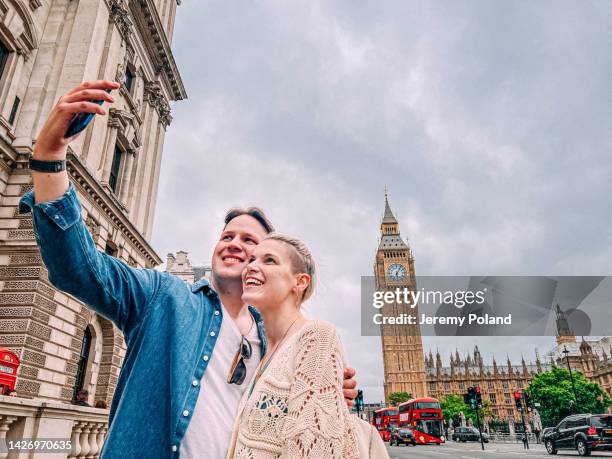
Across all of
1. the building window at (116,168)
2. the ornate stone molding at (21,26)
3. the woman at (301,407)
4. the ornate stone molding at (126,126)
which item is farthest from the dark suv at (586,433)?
the ornate stone molding at (21,26)

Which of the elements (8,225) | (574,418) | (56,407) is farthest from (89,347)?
(574,418)

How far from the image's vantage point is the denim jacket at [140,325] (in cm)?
177

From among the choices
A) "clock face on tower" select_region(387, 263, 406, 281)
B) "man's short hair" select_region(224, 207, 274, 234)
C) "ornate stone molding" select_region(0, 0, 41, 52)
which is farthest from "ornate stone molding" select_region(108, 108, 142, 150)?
"clock face on tower" select_region(387, 263, 406, 281)

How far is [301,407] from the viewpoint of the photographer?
1.52m

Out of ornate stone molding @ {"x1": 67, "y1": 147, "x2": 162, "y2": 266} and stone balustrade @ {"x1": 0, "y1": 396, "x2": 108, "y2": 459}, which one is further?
ornate stone molding @ {"x1": 67, "y1": 147, "x2": 162, "y2": 266}

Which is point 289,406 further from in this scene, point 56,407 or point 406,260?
point 406,260

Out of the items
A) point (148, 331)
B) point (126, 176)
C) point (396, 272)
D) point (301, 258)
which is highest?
point (396, 272)

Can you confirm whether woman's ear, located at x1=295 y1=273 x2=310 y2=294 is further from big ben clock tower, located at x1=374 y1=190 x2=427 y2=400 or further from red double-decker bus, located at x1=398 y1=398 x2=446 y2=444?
big ben clock tower, located at x1=374 y1=190 x2=427 y2=400

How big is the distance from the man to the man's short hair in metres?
0.54

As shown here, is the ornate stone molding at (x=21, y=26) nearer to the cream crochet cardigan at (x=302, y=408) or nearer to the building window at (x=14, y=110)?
the building window at (x=14, y=110)

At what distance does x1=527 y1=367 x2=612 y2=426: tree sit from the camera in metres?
57.5

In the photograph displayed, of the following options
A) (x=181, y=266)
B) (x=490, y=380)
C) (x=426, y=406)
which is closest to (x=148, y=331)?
(x=426, y=406)

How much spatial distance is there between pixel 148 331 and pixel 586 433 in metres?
22.7

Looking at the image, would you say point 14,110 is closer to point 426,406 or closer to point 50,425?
point 50,425
